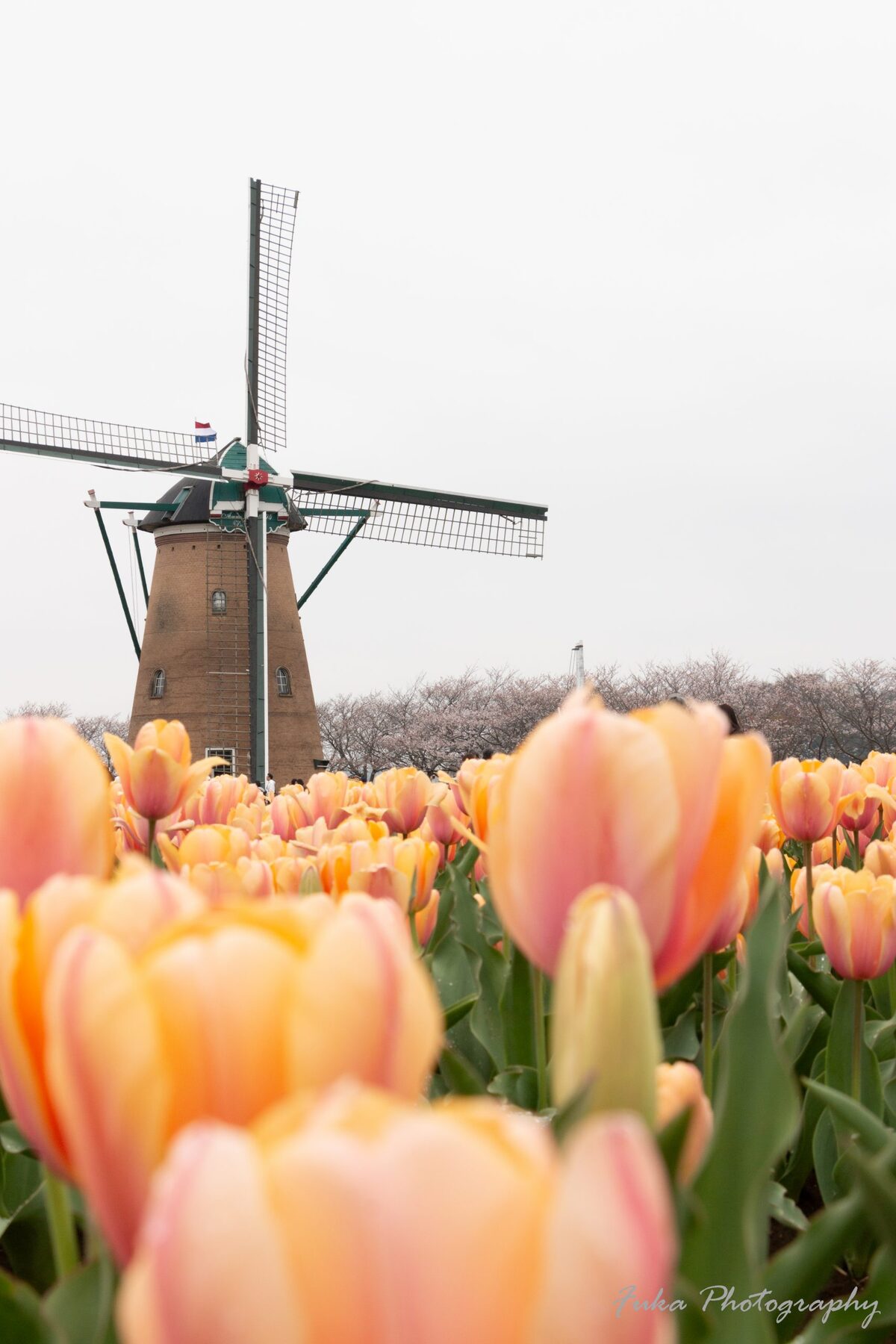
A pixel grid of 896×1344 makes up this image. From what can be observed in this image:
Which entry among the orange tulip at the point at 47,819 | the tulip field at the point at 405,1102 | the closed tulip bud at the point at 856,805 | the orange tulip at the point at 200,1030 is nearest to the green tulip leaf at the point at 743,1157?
the tulip field at the point at 405,1102

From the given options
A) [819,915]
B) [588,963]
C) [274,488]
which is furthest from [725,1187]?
[274,488]

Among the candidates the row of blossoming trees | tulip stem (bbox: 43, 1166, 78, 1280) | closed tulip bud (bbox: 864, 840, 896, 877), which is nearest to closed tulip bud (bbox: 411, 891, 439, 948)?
closed tulip bud (bbox: 864, 840, 896, 877)

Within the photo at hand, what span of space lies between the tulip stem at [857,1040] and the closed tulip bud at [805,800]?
941 millimetres

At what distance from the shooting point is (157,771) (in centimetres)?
231

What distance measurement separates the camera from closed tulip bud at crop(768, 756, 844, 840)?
9.23 feet

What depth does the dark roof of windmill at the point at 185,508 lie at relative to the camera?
30078mm

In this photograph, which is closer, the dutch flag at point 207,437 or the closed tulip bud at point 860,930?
the closed tulip bud at point 860,930

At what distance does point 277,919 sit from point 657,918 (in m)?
0.36

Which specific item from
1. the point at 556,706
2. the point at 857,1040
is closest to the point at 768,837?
the point at 857,1040

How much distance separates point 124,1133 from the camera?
510 millimetres

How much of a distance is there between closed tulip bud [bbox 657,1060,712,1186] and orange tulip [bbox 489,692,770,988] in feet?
0.21

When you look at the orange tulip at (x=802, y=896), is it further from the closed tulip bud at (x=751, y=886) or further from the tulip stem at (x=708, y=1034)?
the tulip stem at (x=708, y=1034)

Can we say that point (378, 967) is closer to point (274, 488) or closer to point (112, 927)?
point (112, 927)

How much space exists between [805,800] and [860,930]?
99cm
